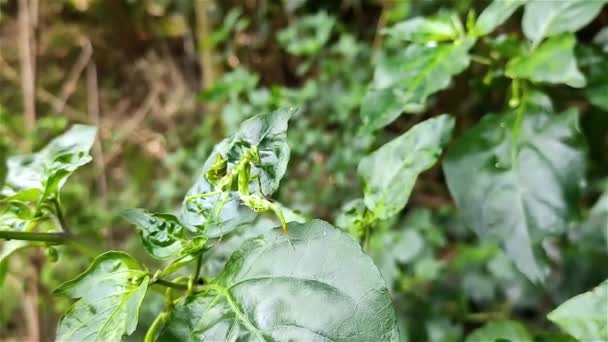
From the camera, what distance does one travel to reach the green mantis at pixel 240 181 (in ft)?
1.78

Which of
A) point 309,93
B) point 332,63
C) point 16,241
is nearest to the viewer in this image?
point 16,241

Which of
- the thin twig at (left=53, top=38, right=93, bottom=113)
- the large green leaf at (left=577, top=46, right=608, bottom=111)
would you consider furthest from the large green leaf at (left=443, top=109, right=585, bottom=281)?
the thin twig at (left=53, top=38, right=93, bottom=113)

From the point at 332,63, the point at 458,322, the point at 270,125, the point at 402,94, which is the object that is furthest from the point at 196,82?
the point at 270,125

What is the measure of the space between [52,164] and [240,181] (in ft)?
0.90

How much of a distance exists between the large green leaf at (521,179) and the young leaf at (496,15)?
13 centimetres

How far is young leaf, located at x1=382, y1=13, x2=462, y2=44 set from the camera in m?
0.91

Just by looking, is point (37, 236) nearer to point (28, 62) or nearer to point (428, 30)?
point (428, 30)

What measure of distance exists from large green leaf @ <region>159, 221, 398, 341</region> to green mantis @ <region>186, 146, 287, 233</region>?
35mm

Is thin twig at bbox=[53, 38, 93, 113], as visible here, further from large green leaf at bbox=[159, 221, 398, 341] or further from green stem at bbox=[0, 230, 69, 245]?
large green leaf at bbox=[159, 221, 398, 341]

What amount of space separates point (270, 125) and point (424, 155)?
0.26 m

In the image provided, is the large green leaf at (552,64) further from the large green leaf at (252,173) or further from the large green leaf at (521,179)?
the large green leaf at (252,173)

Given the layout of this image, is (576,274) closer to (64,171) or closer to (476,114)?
(476,114)

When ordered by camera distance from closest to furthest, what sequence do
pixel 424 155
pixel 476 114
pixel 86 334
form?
1. pixel 86 334
2. pixel 424 155
3. pixel 476 114

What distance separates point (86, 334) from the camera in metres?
0.55
